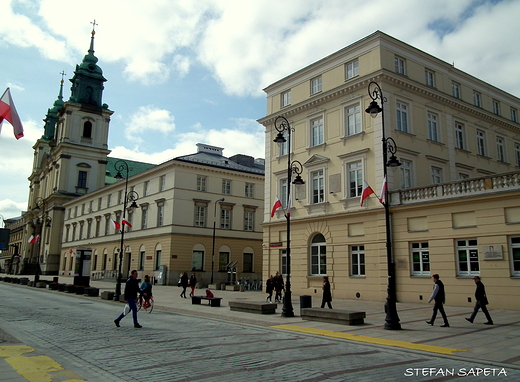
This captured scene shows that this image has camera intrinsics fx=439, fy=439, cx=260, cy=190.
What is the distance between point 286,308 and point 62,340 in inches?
358

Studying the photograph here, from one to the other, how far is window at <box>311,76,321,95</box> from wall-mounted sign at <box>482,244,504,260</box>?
1618 cm

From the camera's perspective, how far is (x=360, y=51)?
29.1 meters

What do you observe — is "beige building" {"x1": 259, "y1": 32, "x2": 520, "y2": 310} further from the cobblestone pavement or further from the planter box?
the planter box

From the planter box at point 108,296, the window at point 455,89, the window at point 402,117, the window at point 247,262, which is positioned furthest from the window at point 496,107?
the planter box at point 108,296

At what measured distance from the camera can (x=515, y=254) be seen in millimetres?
20609

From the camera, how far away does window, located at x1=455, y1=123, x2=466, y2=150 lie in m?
31.2

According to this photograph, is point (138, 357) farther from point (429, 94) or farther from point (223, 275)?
point (223, 275)

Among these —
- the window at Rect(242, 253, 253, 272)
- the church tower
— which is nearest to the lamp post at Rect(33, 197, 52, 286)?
the church tower

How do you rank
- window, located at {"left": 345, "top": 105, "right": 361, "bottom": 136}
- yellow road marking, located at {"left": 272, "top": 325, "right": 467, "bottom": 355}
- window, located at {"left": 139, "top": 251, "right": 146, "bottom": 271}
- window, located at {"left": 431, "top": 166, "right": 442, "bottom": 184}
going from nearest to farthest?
1. yellow road marking, located at {"left": 272, "top": 325, "right": 467, "bottom": 355}
2. window, located at {"left": 345, "top": 105, "right": 361, "bottom": 136}
3. window, located at {"left": 431, "top": 166, "right": 442, "bottom": 184}
4. window, located at {"left": 139, "top": 251, "right": 146, "bottom": 271}

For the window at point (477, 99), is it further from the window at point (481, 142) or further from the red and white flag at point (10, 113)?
the red and white flag at point (10, 113)

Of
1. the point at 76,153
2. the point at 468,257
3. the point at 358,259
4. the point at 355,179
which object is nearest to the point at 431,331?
the point at 468,257

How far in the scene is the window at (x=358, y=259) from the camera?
2744 cm

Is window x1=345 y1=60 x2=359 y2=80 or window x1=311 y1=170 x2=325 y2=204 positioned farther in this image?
window x1=311 y1=170 x2=325 y2=204

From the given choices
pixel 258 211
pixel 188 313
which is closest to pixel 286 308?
pixel 188 313
